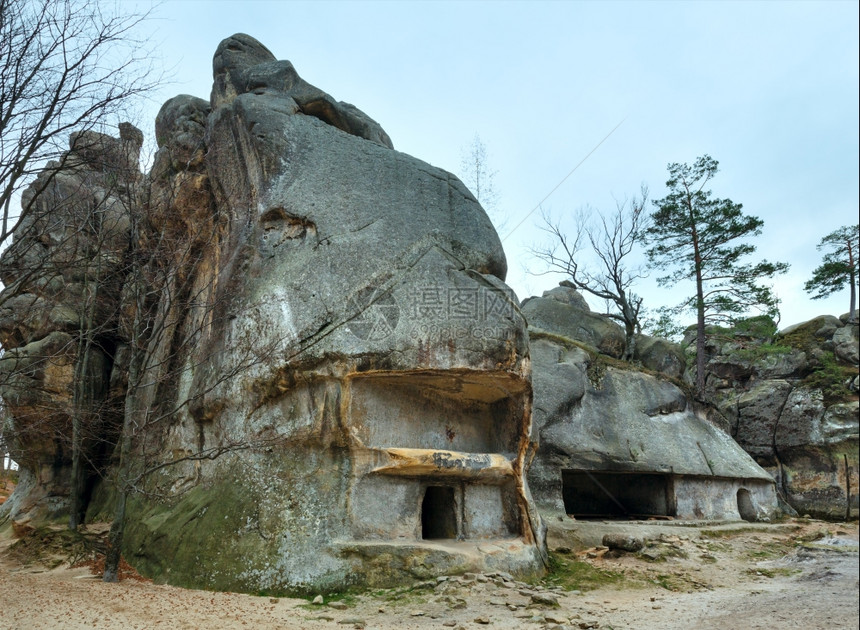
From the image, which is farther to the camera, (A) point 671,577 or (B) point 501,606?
(A) point 671,577

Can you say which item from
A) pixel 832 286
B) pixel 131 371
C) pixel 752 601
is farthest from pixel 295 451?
pixel 832 286

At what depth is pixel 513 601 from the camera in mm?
7965

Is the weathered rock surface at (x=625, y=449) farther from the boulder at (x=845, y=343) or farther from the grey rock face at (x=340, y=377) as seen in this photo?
the boulder at (x=845, y=343)

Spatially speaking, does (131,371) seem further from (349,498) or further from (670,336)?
(670,336)

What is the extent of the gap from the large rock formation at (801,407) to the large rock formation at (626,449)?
5.89 ft

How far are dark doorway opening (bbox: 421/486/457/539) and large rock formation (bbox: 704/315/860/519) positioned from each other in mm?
11487

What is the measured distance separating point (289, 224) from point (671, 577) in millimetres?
8158

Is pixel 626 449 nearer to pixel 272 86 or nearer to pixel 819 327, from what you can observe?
pixel 272 86

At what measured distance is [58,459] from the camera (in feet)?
45.0

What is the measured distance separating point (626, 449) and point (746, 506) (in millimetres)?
4685

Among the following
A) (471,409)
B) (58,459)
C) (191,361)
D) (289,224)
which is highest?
(289,224)

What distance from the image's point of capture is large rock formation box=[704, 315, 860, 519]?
17562 mm

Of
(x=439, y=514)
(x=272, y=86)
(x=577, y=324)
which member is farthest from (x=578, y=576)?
(x=577, y=324)

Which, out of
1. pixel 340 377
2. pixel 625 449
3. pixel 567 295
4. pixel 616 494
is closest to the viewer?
A: pixel 340 377
